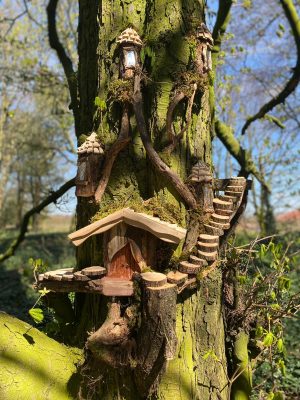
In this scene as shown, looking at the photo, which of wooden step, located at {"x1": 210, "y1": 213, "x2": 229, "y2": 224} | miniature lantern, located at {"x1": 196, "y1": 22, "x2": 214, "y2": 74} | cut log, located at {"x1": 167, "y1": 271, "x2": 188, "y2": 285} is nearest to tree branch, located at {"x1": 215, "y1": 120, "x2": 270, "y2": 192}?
miniature lantern, located at {"x1": 196, "y1": 22, "x2": 214, "y2": 74}

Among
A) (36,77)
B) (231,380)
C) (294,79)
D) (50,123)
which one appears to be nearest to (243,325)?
(231,380)

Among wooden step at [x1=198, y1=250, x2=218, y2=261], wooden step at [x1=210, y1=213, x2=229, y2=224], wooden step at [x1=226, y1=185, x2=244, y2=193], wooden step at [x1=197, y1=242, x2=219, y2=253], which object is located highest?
wooden step at [x1=226, y1=185, x2=244, y2=193]

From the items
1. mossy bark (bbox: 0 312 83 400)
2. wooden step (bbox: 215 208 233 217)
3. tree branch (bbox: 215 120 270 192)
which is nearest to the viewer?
mossy bark (bbox: 0 312 83 400)

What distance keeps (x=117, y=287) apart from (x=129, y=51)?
132cm

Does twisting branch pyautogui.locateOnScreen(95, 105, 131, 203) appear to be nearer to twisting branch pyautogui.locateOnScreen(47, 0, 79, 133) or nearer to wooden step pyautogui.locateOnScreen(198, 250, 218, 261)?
wooden step pyautogui.locateOnScreen(198, 250, 218, 261)

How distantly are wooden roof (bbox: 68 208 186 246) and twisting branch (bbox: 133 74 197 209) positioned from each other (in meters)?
0.33

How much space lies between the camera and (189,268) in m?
2.05

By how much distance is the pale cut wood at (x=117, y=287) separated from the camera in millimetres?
1922

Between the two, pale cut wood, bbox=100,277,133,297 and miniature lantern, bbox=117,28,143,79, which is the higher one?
miniature lantern, bbox=117,28,143,79

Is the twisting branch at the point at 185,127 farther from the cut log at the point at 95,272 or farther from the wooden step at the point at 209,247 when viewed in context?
the cut log at the point at 95,272

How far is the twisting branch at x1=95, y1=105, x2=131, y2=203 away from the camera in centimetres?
221

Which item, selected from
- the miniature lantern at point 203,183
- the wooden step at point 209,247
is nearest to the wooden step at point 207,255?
the wooden step at point 209,247

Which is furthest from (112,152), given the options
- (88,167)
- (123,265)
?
(123,265)

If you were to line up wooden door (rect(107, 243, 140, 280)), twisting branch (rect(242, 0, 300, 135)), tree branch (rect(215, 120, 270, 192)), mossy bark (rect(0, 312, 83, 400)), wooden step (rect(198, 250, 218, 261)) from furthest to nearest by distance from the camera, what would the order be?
tree branch (rect(215, 120, 270, 192)) → twisting branch (rect(242, 0, 300, 135)) → wooden step (rect(198, 250, 218, 261)) → wooden door (rect(107, 243, 140, 280)) → mossy bark (rect(0, 312, 83, 400))
